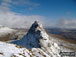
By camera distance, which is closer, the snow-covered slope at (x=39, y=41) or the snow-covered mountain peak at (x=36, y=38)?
the snow-covered slope at (x=39, y=41)

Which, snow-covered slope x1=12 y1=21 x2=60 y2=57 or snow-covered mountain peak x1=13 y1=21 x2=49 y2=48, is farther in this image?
snow-covered mountain peak x1=13 y1=21 x2=49 y2=48

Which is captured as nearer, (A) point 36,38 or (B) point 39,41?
(B) point 39,41

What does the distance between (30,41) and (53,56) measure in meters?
13.0

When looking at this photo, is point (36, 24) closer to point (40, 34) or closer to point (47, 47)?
point (40, 34)

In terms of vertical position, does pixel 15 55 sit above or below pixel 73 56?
above

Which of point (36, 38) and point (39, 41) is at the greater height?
point (36, 38)

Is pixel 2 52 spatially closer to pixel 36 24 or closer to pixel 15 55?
pixel 15 55

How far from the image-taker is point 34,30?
50.1 m

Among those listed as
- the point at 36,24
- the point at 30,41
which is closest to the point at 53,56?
the point at 30,41

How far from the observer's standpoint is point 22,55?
17797mm

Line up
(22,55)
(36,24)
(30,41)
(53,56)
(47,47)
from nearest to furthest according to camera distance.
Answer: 1. (22,55)
2. (53,56)
3. (47,47)
4. (30,41)
5. (36,24)

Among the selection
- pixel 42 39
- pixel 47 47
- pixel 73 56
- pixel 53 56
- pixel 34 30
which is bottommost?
pixel 73 56

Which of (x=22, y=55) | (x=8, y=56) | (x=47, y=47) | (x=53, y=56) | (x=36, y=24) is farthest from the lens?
(x=36, y=24)

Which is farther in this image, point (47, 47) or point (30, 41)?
point (30, 41)
